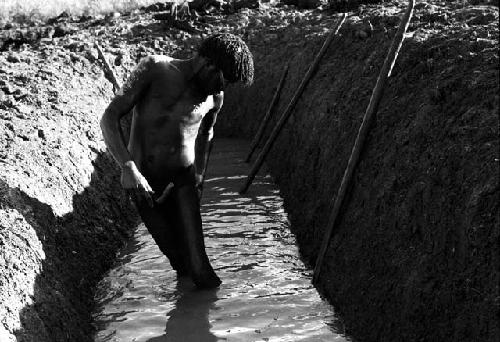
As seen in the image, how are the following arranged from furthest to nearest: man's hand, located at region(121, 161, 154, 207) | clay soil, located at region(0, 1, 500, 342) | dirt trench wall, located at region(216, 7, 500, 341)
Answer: man's hand, located at region(121, 161, 154, 207) → clay soil, located at region(0, 1, 500, 342) → dirt trench wall, located at region(216, 7, 500, 341)

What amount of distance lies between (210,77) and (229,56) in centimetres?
25

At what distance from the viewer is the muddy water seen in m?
6.03

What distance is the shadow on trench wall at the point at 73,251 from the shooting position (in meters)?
5.35

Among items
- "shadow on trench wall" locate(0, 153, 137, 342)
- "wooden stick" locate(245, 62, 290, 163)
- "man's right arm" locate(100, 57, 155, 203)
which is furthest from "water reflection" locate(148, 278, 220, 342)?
"wooden stick" locate(245, 62, 290, 163)

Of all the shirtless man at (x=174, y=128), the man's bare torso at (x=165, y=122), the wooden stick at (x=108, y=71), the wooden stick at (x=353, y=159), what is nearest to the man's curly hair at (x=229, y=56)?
the shirtless man at (x=174, y=128)

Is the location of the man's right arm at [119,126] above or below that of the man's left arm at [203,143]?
above

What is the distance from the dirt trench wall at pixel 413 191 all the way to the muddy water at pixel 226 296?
0.25 metres

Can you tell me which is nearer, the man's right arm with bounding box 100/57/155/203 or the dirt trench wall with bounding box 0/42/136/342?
the dirt trench wall with bounding box 0/42/136/342

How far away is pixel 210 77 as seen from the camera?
20.2ft

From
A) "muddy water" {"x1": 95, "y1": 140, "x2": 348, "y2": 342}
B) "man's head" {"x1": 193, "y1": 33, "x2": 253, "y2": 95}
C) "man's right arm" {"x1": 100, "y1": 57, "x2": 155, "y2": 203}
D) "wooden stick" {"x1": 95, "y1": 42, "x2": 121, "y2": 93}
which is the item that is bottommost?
"muddy water" {"x1": 95, "y1": 140, "x2": 348, "y2": 342}

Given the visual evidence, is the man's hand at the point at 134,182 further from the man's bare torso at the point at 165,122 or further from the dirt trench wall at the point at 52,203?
the dirt trench wall at the point at 52,203

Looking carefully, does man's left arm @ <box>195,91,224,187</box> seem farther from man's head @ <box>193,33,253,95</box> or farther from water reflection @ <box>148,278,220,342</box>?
water reflection @ <box>148,278,220,342</box>

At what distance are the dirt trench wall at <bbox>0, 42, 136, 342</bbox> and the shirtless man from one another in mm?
838

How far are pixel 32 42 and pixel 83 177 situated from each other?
794 centimetres
